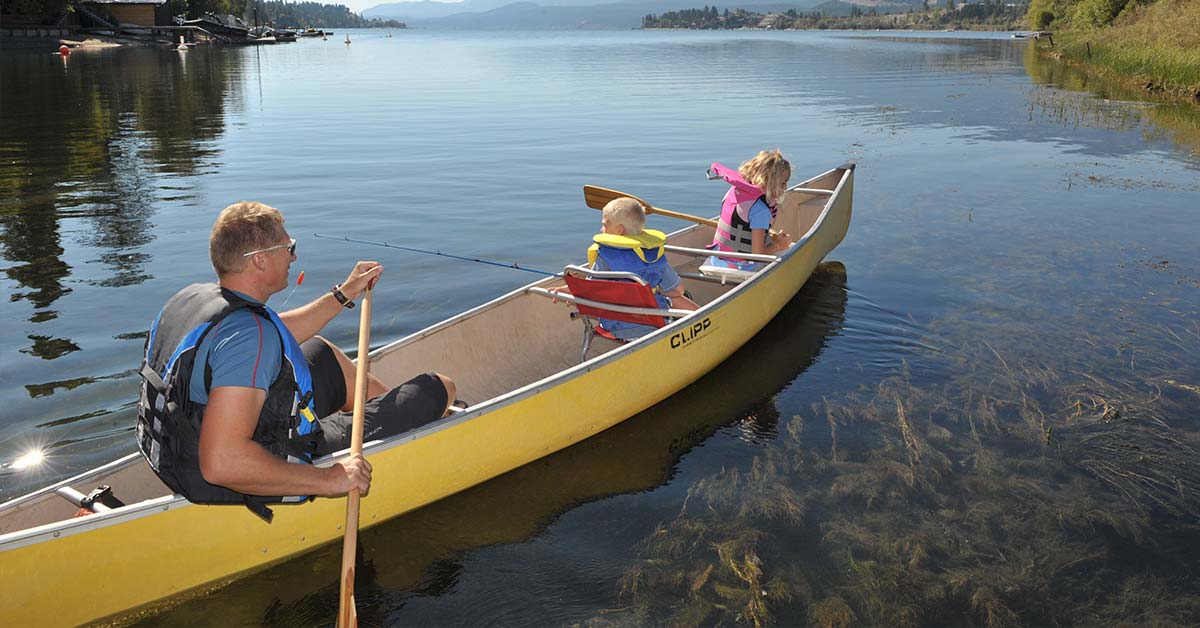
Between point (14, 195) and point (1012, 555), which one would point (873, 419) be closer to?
point (1012, 555)

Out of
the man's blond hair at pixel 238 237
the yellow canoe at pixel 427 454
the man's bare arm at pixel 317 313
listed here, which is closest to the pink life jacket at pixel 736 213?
the yellow canoe at pixel 427 454

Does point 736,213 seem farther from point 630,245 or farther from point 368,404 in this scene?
point 368,404

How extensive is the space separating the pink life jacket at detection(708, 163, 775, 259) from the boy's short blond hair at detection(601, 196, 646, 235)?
182 cm

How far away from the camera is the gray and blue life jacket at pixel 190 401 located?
384 centimetres

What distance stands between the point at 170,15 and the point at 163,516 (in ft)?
303

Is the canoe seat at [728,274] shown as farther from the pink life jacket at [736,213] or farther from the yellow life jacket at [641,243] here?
the yellow life jacket at [641,243]

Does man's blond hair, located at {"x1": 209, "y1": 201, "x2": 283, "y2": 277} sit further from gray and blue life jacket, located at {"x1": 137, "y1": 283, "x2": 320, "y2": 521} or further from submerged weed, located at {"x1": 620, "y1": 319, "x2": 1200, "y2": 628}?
submerged weed, located at {"x1": 620, "y1": 319, "x2": 1200, "y2": 628}

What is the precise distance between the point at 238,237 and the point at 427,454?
6.27 feet

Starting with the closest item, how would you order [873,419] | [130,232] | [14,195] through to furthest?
1. [873,419]
2. [130,232]
3. [14,195]

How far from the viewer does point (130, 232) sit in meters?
12.4

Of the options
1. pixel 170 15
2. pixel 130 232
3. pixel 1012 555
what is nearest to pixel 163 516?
pixel 1012 555

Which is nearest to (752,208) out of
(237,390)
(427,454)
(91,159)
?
(427,454)

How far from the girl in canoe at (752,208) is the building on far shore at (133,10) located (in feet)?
252

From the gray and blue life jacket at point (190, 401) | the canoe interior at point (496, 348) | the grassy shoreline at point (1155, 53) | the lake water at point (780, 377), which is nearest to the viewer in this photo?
the gray and blue life jacket at point (190, 401)
